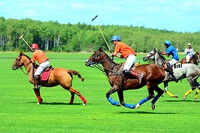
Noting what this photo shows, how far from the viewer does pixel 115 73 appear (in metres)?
21.7

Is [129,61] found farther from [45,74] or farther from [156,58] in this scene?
[156,58]

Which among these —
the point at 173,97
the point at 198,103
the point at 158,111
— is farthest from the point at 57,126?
the point at 173,97

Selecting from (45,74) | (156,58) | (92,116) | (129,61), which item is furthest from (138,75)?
(156,58)

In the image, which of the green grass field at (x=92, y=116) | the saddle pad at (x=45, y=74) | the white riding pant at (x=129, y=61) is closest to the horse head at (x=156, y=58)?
the green grass field at (x=92, y=116)

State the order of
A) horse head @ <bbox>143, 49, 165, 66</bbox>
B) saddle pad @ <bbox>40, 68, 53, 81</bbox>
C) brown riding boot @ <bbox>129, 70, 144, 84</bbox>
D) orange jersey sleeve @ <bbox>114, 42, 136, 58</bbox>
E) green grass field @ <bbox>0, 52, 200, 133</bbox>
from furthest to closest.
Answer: horse head @ <bbox>143, 49, 165, 66</bbox>, saddle pad @ <bbox>40, 68, 53, 81</bbox>, orange jersey sleeve @ <bbox>114, 42, 136, 58</bbox>, brown riding boot @ <bbox>129, 70, 144, 84</bbox>, green grass field @ <bbox>0, 52, 200, 133</bbox>

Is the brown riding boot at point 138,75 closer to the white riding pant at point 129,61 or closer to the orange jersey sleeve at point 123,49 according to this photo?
the white riding pant at point 129,61

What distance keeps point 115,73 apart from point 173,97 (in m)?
7.67

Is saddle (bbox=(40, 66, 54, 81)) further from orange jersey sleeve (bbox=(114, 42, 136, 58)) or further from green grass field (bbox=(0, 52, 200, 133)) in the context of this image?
orange jersey sleeve (bbox=(114, 42, 136, 58))

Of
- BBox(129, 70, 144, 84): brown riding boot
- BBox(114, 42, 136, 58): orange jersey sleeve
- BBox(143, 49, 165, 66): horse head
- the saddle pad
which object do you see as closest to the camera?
BBox(129, 70, 144, 84): brown riding boot

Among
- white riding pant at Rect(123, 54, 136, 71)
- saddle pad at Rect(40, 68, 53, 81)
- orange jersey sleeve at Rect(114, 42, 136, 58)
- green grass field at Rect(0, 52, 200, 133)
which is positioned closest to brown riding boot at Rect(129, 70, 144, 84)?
white riding pant at Rect(123, 54, 136, 71)

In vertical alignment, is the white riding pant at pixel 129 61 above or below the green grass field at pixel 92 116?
above

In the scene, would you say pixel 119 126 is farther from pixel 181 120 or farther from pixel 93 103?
pixel 93 103

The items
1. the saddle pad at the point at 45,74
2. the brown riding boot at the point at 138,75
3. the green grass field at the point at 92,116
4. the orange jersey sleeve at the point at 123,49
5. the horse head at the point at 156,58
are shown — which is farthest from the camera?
the horse head at the point at 156,58

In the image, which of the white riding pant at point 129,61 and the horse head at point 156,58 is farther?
the horse head at point 156,58
